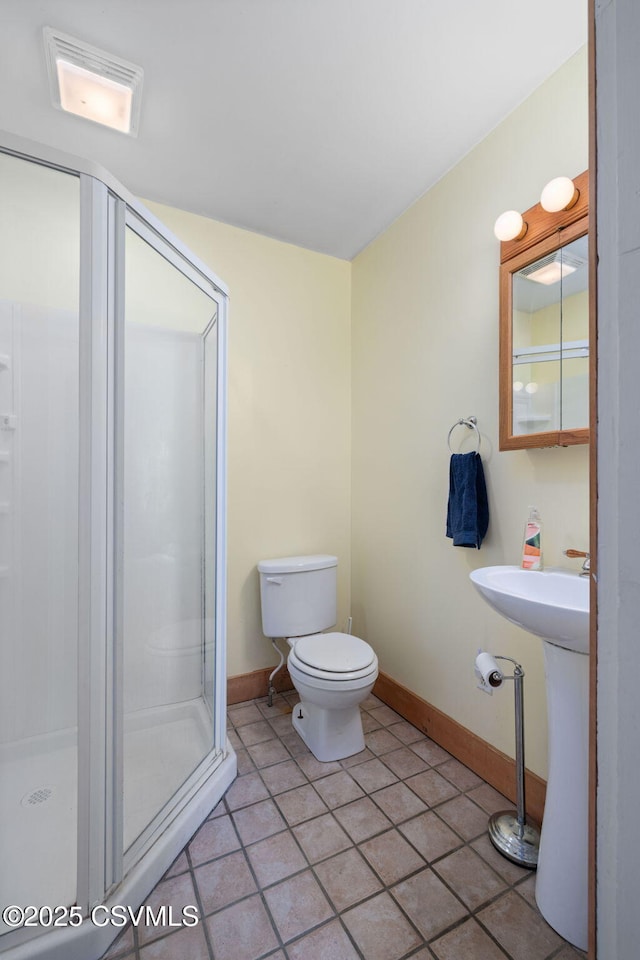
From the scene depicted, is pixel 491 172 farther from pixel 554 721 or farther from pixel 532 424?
pixel 554 721

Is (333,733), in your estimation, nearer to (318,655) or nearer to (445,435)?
(318,655)

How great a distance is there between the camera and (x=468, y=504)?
1.65 m

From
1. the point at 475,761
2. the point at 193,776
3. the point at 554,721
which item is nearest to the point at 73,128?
the point at 193,776

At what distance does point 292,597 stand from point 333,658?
462mm

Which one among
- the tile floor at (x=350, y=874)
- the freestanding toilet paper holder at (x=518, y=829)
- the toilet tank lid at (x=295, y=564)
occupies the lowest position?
the tile floor at (x=350, y=874)

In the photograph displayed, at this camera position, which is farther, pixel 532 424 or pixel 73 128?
pixel 73 128

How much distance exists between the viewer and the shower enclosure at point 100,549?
1098 millimetres

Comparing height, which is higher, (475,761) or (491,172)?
(491,172)

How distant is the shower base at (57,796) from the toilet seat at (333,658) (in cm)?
52

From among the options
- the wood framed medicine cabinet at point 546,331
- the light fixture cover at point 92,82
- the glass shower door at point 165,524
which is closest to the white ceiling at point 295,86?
the light fixture cover at point 92,82

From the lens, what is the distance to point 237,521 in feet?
7.48

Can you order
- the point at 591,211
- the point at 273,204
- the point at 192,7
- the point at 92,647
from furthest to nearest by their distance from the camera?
the point at 273,204 → the point at 192,7 → the point at 92,647 → the point at 591,211

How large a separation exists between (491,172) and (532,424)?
101 cm

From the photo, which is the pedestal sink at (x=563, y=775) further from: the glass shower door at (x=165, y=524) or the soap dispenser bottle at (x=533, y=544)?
the glass shower door at (x=165, y=524)
